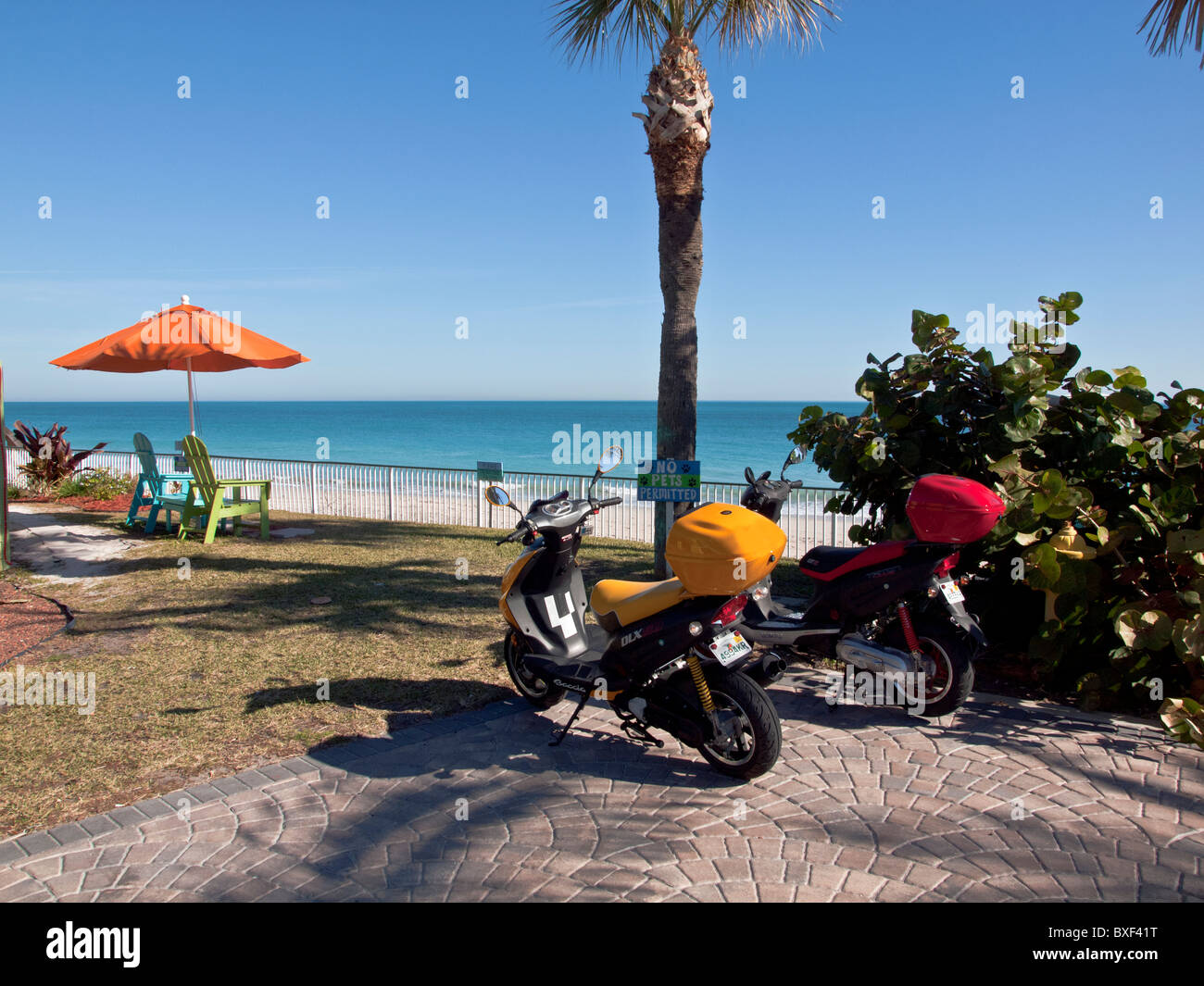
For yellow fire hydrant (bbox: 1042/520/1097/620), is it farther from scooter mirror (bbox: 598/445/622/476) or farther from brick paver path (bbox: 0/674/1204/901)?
scooter mirror (bbox: 598/445/622/476)

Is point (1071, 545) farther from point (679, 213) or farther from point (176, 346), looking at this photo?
point (176, 346)

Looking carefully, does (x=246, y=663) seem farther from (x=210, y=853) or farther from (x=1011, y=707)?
(x=1011, y=707)

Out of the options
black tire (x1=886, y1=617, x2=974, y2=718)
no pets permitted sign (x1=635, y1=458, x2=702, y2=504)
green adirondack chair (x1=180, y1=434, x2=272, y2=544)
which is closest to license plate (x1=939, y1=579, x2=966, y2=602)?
black tire (x1=886, y1=617, x2=974, y2=718)

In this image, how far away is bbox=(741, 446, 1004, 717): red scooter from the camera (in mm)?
4422

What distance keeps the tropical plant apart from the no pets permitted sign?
12811mm

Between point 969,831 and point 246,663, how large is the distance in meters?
4.62

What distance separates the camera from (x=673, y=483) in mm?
7770

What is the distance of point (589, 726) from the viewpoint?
470 centimetres

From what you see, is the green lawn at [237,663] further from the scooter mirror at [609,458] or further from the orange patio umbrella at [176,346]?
the orange patio umbrella at [176,346]

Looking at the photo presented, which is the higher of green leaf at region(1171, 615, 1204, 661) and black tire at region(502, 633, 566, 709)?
green leaf at region(1171, 615, 1204, 661)

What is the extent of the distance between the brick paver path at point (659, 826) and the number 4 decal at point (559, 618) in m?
0.61

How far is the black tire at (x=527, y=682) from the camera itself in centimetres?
484

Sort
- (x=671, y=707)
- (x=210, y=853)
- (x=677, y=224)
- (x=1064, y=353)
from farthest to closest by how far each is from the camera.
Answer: (x=677, y=224), (x=1064, y=353), (x=671, y=707), (x=210, y=853)

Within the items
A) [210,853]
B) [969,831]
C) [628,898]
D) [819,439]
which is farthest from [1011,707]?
[210,853]
